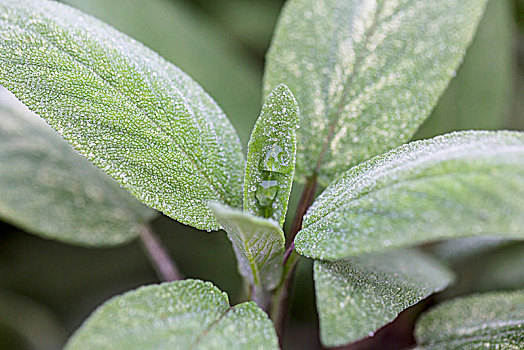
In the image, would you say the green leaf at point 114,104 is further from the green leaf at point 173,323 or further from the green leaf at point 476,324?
the green leaf at point 476,324

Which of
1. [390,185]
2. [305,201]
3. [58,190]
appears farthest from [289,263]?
[58,190]

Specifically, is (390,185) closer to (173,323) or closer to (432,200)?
(432,200)

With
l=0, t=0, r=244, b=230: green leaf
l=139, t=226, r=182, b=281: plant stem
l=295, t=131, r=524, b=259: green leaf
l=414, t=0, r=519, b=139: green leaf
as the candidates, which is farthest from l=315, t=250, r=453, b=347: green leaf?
l=414, t=0, r=519, b=139: green leaf

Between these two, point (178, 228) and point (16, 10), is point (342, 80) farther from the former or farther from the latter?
point (178, 228)

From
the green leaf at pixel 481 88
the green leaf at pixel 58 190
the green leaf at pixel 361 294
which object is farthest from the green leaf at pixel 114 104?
the green leaf at pixel 481 88

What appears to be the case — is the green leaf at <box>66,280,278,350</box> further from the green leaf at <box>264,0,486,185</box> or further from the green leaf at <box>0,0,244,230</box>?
the green leaf at <box>264,0,486,185</box>

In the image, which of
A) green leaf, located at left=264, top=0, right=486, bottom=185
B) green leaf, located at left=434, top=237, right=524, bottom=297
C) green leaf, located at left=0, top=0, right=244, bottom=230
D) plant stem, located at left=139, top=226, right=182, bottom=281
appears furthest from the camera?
green leaf, located at left=434, top=237, right=524, bottom=297
